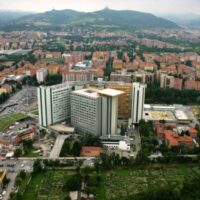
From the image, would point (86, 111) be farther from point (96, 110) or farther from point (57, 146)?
point (57, 146)

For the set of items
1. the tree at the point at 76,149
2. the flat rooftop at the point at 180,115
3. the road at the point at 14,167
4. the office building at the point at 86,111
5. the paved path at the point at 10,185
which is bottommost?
the paved path at the point at 10,185

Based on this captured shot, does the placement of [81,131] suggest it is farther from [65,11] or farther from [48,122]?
[65,11]

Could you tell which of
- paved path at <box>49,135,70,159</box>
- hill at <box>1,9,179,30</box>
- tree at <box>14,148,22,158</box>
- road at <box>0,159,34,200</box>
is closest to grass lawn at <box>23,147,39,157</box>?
tree at <box>14,148,22,158</box>

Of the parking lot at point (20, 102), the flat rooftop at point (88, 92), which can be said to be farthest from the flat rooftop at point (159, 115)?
the parking lot at point (20, 102)

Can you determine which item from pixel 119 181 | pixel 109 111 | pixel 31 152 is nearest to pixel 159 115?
pixel 109 111

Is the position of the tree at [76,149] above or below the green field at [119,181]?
above

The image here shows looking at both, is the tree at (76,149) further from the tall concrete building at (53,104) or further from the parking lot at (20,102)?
the parking lot at (20,102)
